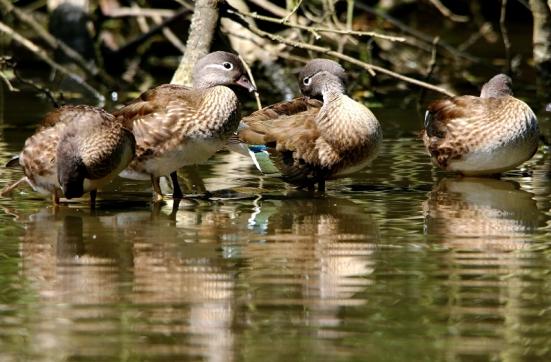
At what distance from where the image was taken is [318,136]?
32.5 feet

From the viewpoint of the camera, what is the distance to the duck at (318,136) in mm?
9766

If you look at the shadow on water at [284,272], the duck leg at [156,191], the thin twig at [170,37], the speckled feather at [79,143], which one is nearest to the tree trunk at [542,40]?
the thin twig at [170,37]

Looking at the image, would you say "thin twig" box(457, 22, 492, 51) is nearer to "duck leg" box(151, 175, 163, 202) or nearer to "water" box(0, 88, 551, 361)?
"water" box(0, 88, 551, 361)

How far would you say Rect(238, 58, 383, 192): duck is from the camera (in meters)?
9.77

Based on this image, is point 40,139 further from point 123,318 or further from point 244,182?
point 123,318

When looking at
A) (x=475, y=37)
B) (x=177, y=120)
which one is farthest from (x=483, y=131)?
(x=475, y=37)

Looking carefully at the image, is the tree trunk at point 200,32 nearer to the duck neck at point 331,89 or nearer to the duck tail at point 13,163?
the duck neck at point 331,89

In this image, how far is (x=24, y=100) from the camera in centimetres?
1510

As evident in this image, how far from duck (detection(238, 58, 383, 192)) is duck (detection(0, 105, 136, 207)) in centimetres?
124

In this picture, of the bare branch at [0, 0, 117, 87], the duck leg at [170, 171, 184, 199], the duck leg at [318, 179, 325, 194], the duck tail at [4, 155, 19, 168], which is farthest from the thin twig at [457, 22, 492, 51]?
the duck tail at [4, 155, 19, 168]

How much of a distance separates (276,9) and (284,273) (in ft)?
25.3

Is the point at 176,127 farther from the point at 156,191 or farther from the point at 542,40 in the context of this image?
the point at 542,40

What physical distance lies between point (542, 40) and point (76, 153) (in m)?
7.45

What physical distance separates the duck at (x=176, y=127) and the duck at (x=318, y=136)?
0.45m
